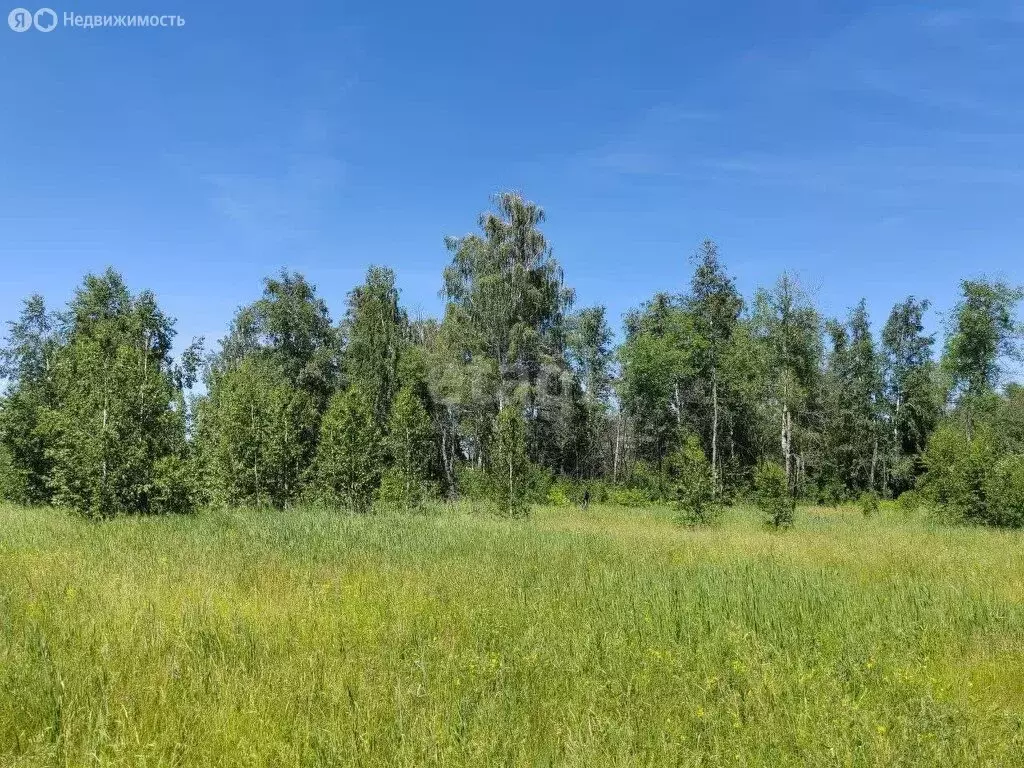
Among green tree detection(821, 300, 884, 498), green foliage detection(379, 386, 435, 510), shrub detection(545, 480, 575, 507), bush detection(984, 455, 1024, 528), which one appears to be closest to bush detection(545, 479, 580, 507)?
shrub detection(545, 480, 575, 507)

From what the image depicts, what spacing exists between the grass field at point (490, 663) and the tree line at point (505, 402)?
445 inches

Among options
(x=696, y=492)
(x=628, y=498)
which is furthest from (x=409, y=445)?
(x=628, y=498)

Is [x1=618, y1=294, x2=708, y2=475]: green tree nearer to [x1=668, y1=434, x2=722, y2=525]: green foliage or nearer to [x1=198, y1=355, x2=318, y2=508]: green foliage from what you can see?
[x1=668, y1=434, x2=722, y2=525]: green foliage

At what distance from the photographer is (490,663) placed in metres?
4.38

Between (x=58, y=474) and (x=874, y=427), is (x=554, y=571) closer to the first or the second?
(x=58, y=474)

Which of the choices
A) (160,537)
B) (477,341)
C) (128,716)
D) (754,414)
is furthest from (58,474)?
(754,414)

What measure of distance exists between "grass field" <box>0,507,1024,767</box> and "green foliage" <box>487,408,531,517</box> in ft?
38.0

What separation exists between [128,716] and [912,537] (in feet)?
60.2

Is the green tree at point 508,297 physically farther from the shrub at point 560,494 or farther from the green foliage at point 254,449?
the green foliage at point 254,449

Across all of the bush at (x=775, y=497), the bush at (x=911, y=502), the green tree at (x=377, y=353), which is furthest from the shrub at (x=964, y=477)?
the green tree at (x=377, y=353)

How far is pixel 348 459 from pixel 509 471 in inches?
282

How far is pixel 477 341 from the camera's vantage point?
3431 centimetres

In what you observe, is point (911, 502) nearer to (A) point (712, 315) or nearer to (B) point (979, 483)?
(B) point (979, 483)

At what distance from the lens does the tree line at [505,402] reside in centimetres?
1948
